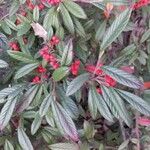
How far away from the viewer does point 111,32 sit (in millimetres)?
978

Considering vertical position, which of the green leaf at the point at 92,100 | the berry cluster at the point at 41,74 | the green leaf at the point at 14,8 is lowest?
the green leaf at the point at 92,100

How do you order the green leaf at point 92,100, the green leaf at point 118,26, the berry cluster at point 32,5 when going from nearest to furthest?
1. the green leaf at point 118,26
2. the green leaf at point 92,100
3. the berry cluster at point 32,5

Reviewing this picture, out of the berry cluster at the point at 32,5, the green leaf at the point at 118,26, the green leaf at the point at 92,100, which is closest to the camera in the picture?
the green leaf at the point at 118,26

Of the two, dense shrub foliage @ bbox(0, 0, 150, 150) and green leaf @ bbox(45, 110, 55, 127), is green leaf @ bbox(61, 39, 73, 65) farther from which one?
green leaf @ bbox(45, 110, 55, 127)

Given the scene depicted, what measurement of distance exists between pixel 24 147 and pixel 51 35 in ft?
1.17

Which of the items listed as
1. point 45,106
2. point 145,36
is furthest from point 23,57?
point 145,36

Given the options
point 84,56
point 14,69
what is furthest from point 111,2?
point 14,69

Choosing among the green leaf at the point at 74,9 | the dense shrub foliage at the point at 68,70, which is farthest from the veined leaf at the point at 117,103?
the green leaf at the point at 74,9

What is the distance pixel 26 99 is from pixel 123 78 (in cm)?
30

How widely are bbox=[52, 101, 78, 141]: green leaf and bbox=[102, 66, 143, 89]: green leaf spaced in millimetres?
175

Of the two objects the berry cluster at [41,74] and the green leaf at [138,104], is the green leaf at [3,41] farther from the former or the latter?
the green leaf at [138,104]

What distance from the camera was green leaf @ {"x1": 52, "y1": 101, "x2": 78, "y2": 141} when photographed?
3.34ft

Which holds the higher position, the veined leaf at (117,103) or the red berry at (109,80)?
the red berry at (109,80)

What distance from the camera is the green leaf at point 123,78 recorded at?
38.1 inches
